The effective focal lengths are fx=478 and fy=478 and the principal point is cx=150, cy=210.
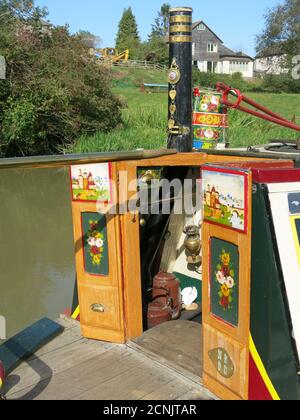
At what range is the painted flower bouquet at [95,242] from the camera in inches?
146

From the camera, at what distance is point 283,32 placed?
48969 millimetres

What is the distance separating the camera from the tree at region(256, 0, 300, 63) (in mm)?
47531

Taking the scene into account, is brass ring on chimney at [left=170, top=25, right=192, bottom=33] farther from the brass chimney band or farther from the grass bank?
the grass bank

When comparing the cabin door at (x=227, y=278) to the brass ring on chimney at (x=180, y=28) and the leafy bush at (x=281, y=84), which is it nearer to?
the brass ring on chimney at (x=180, y=28)

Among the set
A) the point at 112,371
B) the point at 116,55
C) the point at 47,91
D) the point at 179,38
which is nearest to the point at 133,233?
the point at 112,371

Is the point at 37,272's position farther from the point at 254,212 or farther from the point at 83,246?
the point at 254,212

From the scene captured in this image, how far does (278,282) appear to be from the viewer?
2486 millimetres

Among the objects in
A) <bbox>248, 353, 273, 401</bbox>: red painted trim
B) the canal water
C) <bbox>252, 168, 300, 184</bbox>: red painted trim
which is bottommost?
the canal water

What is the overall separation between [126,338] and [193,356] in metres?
0.56

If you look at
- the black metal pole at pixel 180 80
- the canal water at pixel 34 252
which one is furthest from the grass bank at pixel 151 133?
the black metal pole at pixel 180 80

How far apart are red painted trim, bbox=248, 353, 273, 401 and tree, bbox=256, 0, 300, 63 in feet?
159

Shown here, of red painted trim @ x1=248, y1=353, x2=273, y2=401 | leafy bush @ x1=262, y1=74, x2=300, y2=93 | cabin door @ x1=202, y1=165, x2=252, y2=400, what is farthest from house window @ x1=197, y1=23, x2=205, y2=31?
red painted trim @ x1=248, y1=353, x2=273, y2=401

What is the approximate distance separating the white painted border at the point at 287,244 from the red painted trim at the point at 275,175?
0.03 m

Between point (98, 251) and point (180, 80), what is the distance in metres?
1.54
